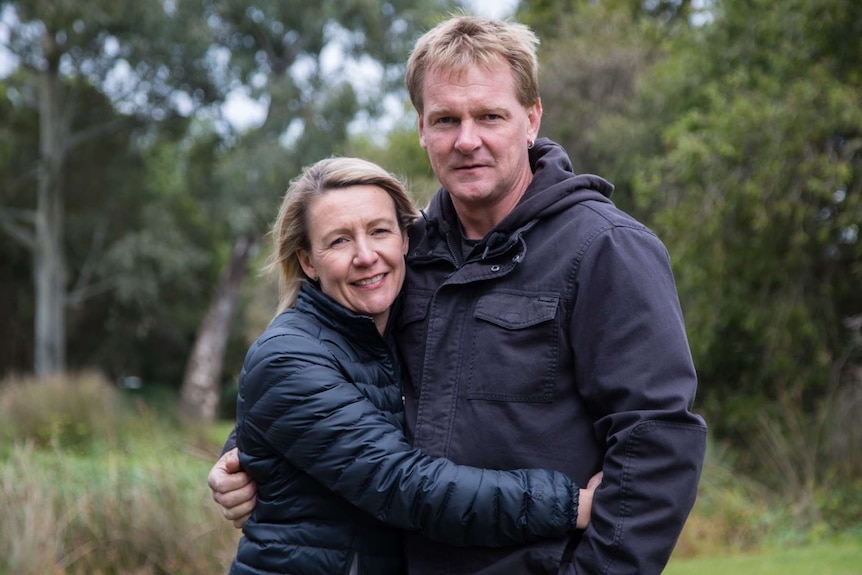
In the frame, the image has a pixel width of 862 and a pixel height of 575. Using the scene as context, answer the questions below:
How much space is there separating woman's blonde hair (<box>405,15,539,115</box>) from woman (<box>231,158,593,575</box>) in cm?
43

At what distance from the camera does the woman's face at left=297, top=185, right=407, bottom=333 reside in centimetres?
276

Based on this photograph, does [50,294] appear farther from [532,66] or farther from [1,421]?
[532,66]

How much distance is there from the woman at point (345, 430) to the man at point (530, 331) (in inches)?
3.2

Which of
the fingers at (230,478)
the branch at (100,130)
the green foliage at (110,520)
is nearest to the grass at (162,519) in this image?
the green foliage at (110,520)

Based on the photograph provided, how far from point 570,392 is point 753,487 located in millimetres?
8715

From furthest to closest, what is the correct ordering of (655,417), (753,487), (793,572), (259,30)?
(259,30) → (753,487) → (793,572) → (655,417)

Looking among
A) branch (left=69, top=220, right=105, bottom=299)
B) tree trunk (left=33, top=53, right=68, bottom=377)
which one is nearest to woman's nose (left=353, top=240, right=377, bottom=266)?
tree trunk (left=33, top=53, right=68, bottom=377)

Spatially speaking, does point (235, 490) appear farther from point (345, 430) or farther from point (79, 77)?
point (79, 77)

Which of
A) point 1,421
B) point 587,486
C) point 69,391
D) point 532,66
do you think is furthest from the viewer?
point 69,391

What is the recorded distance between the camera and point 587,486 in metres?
2.37

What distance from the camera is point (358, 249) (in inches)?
109

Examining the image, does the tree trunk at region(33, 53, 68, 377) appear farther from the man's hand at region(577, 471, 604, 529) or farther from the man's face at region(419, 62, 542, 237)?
the man's hand at region(577, 471, 604, 529)

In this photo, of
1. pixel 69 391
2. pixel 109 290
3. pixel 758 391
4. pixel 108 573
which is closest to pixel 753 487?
pixel 758 391

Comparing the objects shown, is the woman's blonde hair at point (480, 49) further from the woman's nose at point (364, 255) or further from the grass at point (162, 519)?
the grass at point (162, 519)
